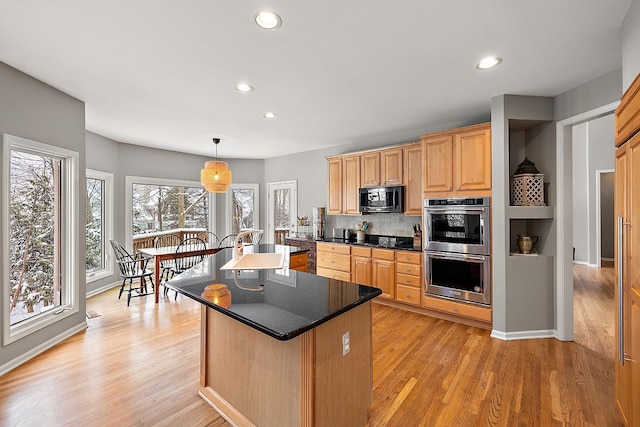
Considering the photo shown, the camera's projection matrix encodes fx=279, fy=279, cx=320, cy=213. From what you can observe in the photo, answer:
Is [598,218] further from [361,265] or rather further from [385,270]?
[361,265]

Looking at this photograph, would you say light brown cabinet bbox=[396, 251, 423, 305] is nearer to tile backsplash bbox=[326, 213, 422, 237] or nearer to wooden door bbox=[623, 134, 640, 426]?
tile backsplash bbox=[326, 213, 422, 237]

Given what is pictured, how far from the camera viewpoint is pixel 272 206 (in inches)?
261

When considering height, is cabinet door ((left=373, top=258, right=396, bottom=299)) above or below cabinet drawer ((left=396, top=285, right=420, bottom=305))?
above

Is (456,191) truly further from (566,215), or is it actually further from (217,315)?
(217,315)

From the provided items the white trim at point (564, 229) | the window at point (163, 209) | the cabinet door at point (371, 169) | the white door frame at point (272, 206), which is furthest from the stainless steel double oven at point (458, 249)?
the window at point (163, 209)

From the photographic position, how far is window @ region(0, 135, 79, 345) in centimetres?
247

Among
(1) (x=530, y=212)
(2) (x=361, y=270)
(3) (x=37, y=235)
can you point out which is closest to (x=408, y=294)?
(2) (x=361, y=270)

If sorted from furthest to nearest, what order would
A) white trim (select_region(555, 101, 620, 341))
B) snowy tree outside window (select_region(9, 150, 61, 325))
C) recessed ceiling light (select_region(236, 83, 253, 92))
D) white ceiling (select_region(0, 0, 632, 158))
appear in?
white trim (select_region(555, 101, 620, 341))
recessed ceiling light (select_region(236, 83, 253, 92))
snowy tree outside window (select_region(9, 150, 61, 325))
white ceiling (select_region(0, 0, 632, 158))

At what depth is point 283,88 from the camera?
9.39 ft

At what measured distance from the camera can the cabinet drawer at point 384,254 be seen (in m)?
4.02

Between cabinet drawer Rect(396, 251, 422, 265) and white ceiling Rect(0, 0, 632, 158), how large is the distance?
6.10 feet

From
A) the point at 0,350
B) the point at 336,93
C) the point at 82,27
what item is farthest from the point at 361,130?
the point at 0,350

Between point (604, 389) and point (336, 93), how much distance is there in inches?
136

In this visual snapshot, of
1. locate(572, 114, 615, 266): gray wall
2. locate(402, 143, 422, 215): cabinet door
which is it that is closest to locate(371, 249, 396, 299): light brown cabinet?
locate(402, 143, 422, 215): cabinet door
